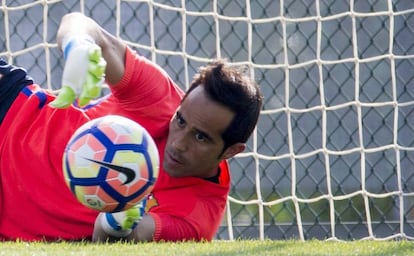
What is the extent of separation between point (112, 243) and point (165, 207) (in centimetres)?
35

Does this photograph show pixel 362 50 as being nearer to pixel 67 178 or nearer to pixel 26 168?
pixel 26 168

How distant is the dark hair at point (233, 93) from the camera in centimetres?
398

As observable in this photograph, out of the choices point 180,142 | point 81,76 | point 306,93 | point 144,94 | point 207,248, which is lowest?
point 207,248

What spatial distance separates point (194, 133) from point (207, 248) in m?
0.52

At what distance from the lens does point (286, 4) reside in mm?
6762

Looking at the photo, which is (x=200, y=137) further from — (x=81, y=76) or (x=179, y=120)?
(x=81, y=76)

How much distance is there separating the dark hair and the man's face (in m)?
0.03

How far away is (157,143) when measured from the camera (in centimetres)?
406

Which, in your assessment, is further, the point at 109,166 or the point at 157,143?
the point at 157,143

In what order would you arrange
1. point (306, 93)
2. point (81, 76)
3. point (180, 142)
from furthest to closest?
point (306, 93) → point (180, 142) → point (81, 76)

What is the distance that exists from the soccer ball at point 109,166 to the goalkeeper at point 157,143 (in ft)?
0.84

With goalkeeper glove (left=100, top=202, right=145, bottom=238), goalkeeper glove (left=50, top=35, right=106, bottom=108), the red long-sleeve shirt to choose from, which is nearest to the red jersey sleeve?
the red long-sleeve shirt

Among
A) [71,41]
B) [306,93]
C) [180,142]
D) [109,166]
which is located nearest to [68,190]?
[180,142]

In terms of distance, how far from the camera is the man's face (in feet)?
12.9
